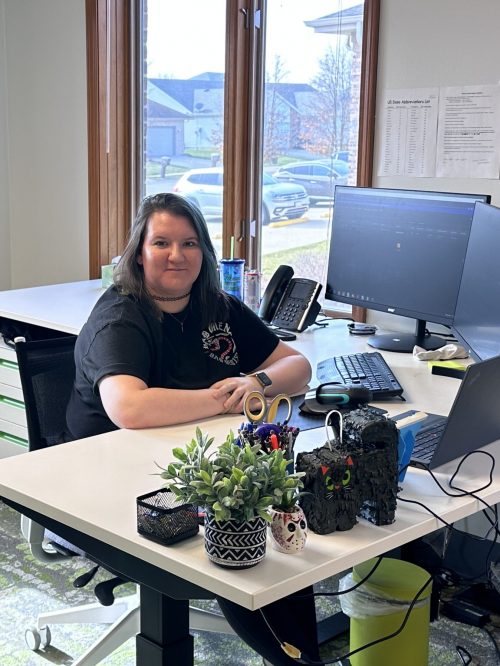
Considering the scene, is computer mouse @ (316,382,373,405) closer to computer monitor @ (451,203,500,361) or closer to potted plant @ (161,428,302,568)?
computer monitor @ (451,203,500,361)

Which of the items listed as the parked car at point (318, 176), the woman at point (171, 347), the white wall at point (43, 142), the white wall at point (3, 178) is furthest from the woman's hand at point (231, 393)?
the white wall at point (3, 178)

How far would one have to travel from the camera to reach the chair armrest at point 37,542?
215 centimetres

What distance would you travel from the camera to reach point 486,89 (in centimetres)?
286

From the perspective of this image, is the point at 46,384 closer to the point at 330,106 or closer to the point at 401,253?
the point at 401,253

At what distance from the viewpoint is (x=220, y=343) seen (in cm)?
239

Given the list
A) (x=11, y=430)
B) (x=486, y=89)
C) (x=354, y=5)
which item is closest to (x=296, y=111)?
(x=354, y=5)

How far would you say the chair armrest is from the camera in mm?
2146

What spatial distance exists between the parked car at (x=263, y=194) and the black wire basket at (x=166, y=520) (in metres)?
2.11

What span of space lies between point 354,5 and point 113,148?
1.32 meters

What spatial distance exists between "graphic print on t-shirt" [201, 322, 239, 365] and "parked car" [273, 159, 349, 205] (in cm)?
115

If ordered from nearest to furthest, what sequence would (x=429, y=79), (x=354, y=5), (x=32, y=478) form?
(x=32, y=478) < (x=429, y=79) < (x=354, y=5)

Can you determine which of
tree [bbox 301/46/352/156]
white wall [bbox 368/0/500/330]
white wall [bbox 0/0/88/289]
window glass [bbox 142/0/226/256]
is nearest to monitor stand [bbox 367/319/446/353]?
white wall [bbox 368/0/500/330]

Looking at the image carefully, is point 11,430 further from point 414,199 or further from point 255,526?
point 255,526

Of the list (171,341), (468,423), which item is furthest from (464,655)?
(171,341)
